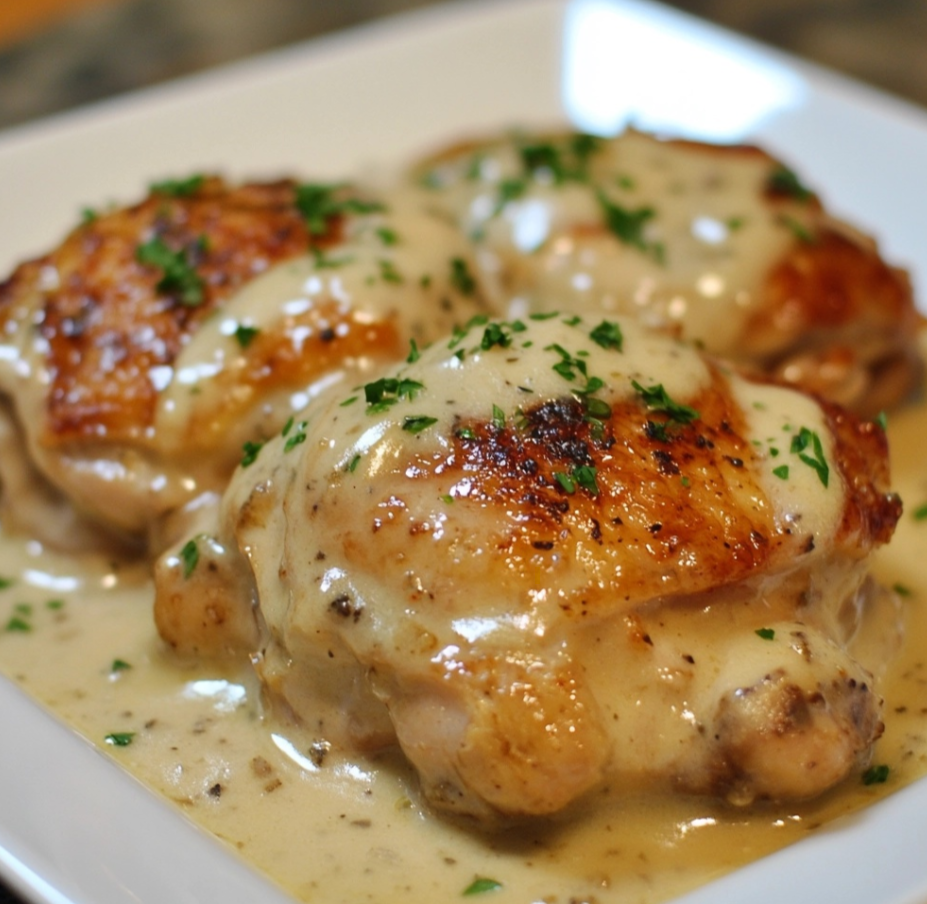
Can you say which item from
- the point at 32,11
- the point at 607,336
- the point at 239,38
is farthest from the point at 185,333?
the point at 32,11

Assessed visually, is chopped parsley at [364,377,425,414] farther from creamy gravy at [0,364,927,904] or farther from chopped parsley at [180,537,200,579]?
creamy gravy at [0,364,927,904]

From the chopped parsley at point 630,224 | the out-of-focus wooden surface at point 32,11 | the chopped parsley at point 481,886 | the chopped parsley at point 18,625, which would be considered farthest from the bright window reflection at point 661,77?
the chopped parsley at point 481,886

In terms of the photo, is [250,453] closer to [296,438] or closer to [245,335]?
[296,438]

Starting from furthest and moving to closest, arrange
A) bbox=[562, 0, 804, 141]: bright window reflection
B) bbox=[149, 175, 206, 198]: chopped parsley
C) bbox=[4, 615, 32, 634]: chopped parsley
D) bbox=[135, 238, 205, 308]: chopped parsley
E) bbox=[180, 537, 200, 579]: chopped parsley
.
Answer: bbox=[562, 0, 804, 141]: bright window reflection
bbox=[149, 175, 206, 198]: chopped parsley
bbox=[135, 238, 205, 308]: chopped parsley
bbox=[4, 615, 32, 634]: chopped parsley
bbox=[180, 537, 200, 579]: chopped parsley

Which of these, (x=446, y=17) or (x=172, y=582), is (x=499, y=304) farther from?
(x=446, y=17)

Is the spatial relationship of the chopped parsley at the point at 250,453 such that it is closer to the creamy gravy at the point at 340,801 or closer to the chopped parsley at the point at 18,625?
the creamy gravy at the point at 340,801

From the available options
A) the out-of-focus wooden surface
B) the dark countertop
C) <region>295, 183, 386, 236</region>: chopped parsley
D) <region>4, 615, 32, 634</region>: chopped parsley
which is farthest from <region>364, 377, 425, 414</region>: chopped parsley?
the out-of-focus wooden surface

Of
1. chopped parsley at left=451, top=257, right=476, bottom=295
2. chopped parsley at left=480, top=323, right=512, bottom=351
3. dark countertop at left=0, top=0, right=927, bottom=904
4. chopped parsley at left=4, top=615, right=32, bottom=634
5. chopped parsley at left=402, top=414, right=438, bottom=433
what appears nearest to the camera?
chopped parsley at left=402, top=414, right=438, bottom=433
